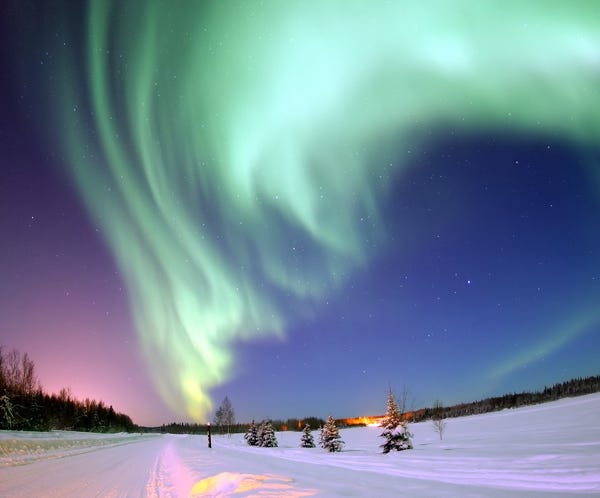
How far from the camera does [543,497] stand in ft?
19.1

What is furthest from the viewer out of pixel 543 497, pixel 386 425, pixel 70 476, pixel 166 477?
pixel 386 425

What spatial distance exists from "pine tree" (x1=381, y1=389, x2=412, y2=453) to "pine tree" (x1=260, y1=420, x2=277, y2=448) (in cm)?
1861

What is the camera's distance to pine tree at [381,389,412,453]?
24172 millimetres

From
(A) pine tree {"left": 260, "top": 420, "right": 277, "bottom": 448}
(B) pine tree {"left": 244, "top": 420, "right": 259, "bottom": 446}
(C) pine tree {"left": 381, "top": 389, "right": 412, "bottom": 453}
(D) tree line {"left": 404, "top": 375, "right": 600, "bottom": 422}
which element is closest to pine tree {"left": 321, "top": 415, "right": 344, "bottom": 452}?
(C) pine tree {"left": 381, "top": 389, "right": 412, "bottom": 453}

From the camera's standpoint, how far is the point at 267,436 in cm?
4019

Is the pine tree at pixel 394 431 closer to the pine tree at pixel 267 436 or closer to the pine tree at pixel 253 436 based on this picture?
the pine tree at pixel 267 436

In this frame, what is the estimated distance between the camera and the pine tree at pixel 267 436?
39.7m

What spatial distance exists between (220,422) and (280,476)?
339 feet

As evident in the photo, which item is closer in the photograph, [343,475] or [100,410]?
[343,475]

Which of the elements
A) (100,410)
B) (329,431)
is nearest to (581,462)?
(329,431)

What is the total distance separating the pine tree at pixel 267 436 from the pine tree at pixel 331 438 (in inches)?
451

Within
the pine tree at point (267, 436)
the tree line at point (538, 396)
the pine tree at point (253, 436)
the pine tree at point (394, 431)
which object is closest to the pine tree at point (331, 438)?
the pine tree at point (394, 431)

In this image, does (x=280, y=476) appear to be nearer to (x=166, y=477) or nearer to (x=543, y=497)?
(x=166, y=477)

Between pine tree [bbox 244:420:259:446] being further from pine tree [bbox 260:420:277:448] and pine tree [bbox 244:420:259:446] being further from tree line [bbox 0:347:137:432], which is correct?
tree line [bbox 0:347:137:432]
